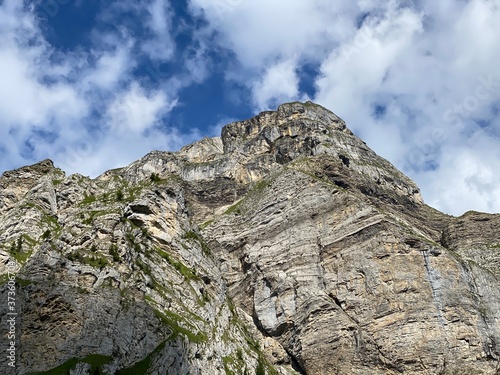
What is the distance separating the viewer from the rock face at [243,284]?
68.8 metres

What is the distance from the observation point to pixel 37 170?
133 meters

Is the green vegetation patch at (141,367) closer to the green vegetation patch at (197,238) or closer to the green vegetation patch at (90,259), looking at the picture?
the green vegetation patch at (90,259)

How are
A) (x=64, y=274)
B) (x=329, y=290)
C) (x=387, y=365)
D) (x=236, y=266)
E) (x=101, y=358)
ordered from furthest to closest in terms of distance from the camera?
1. (x=236, y=266)
2. (x=329, y=290)
3. (x=387, y=365)
4. (x=64, y=274)
5. (x=101, y=358)

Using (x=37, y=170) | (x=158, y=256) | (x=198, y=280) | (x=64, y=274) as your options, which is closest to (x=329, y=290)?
(x=198, y=280)

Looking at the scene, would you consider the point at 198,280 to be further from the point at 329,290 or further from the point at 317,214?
the point at 317,214

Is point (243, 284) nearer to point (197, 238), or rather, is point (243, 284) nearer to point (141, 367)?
point (197, 238)

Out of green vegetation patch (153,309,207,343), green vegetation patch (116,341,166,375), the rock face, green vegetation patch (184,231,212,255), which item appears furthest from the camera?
green vegetation patch (184,231,212,255)

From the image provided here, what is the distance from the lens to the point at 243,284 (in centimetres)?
11675

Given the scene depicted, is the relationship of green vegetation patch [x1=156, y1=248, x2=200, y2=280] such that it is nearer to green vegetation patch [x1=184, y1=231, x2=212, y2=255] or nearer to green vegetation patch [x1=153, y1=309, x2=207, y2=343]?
green vegetation patch [x1=184, y1=231, x2=212, y2=255]

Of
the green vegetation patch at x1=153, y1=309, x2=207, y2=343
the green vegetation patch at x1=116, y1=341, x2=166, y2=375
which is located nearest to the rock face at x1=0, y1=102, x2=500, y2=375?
the green vegetation patch at x1=116, y1=341, x2=166, y2=375

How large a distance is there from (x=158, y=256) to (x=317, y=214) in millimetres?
40505

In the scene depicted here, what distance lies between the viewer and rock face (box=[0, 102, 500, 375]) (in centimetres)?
6875

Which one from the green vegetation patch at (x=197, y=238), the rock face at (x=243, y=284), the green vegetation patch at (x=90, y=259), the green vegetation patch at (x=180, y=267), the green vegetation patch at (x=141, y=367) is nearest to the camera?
the green vegetation patch at (x=141, y=367)

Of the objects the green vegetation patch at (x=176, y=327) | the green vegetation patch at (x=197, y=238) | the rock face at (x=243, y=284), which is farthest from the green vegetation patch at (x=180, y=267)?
the green vegetation patch at (x=176, y=327)
